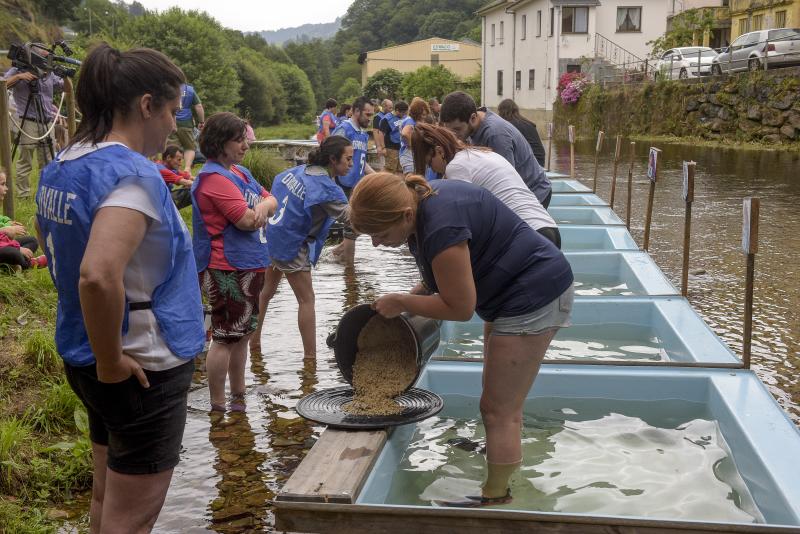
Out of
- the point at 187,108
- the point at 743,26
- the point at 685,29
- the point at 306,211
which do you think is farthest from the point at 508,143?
the point at 743,26

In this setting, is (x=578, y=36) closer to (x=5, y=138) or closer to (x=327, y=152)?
(x=5, y=138)

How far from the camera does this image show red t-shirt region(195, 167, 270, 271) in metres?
4.47

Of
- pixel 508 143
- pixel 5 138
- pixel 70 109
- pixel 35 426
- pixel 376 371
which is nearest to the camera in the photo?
pixel 376 371

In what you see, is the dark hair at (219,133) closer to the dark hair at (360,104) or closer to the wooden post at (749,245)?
the wooden post at (749,245)

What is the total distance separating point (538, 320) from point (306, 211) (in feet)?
8.52

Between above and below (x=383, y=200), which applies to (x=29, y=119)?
above

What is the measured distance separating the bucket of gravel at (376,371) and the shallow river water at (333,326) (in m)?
0.47

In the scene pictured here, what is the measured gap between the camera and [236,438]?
4.62 m

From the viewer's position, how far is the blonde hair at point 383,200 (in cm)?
296

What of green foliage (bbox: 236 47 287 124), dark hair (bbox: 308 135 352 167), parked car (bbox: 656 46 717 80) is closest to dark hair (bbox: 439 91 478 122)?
dark hair (bbox: 308 135 352 167)

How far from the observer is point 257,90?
2100 inches

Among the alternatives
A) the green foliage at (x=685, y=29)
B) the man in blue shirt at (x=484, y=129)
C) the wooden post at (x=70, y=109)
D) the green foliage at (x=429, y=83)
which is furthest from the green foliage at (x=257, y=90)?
the man in blue shirt at (x=484, y=129)

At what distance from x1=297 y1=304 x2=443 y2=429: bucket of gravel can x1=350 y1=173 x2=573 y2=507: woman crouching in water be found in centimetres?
55

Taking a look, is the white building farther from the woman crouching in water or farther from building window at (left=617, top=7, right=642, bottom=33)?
the woman crouching in water
